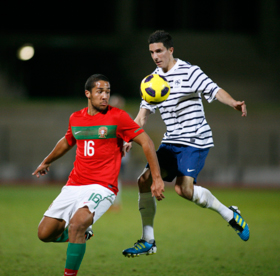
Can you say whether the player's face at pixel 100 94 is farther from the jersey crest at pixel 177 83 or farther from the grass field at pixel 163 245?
the grass field at pixel 163 245

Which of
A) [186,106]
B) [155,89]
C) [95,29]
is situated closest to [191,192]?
[186,106]

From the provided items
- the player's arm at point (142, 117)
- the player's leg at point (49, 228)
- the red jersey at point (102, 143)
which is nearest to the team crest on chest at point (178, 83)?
the player's arm at point (142, 117)

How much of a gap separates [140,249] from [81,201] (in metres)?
0.99

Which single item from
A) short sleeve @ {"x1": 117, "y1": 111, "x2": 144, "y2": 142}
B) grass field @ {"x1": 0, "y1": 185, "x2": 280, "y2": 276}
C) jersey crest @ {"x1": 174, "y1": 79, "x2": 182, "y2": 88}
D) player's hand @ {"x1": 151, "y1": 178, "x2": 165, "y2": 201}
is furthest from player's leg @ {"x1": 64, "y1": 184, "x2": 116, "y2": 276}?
jersey crest @ {"x1": 174, "y1": 79, "x2": 182, "y2": 88}

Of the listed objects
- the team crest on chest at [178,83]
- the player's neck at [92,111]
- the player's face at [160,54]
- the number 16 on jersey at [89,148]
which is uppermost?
the player's face at [160,54]

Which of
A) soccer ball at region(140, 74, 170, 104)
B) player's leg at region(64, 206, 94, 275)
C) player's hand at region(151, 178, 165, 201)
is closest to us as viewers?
player's leg at region(64, 206, 94, 275)

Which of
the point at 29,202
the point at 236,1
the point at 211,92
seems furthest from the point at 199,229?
the point at 236,1

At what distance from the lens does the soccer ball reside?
4746 millimetres

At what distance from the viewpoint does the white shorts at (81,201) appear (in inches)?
169

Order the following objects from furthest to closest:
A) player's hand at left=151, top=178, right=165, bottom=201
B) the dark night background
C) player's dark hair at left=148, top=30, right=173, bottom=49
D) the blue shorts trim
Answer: the dark night background < the blue shorts trim < player's dark hair at left=148, top=30, right=173, bottom=49 < player's hand at left=151, top=178, right=165, bottom=201

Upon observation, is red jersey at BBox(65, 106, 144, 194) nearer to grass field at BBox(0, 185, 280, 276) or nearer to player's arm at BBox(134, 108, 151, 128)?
player's arm at BBox(134, 108, 151, 128)

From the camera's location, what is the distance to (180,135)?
5.09m

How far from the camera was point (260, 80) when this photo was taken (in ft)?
74.2

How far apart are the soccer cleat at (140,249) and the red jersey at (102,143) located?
2.41 ft
